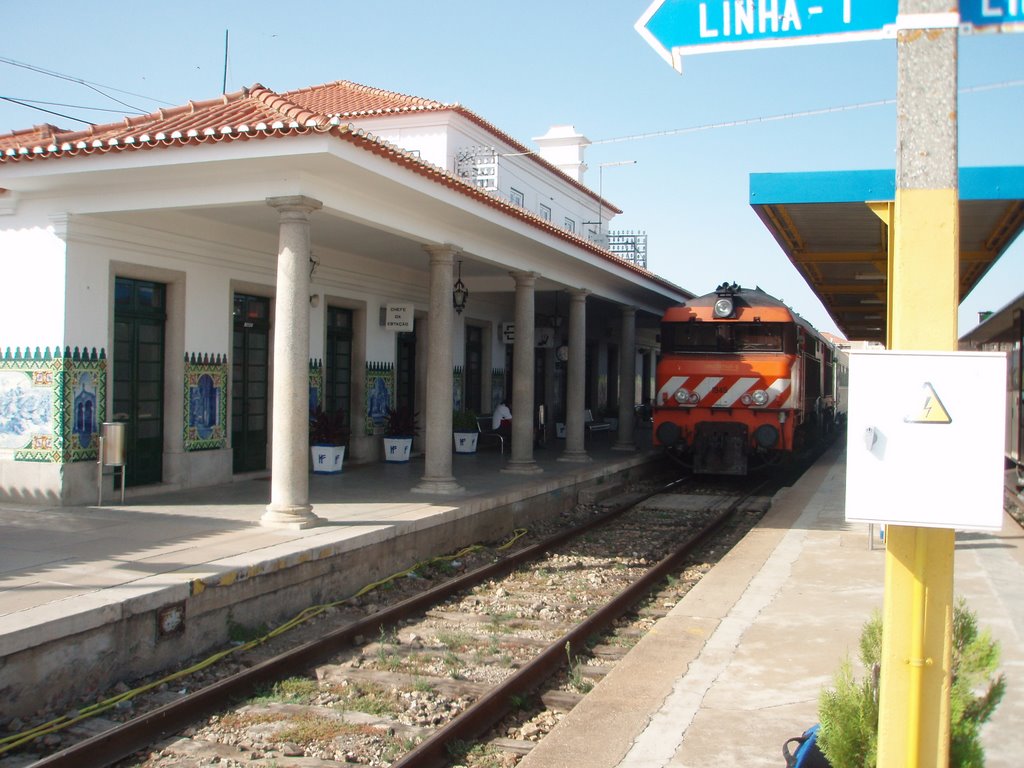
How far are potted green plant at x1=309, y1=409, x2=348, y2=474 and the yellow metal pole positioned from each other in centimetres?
1132

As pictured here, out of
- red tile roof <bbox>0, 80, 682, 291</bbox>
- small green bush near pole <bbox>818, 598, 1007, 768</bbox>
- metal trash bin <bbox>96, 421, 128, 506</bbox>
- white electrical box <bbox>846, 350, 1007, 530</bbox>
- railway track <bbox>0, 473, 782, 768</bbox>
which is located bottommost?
railway track <bbox>0, 473, 782, 768</bbox>

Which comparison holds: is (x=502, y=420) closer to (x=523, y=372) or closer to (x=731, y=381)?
(x=523, y=372)

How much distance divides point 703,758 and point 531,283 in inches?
450

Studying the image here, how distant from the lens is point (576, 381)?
17062 mm

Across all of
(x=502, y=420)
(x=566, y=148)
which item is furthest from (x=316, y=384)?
(x=566, y=148)

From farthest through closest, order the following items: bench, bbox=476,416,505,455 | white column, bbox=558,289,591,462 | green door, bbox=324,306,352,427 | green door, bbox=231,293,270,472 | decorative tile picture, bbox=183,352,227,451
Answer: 1. bench, bbox=476,416,505,455
2. white column, bbox=558,289,591,462
3. green door, bbox=324,306,352,427
4. green door, bbox=231,293,270,472
5. decorative tile picture, bbox=183,352,227,451

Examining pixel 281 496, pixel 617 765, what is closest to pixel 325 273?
pixel 281 496

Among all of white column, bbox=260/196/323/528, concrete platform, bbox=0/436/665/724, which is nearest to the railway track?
concrete platform, bbox=0/436/665/724

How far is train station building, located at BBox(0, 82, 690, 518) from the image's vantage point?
351 inches

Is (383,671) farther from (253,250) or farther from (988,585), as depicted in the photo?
(253,250)

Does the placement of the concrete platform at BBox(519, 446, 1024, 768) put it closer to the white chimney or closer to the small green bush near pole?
the small green bush near pole

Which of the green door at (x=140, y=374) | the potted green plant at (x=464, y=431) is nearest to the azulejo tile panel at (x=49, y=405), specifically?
the green door at (x=140, y=374)

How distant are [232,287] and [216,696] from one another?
24.4ft

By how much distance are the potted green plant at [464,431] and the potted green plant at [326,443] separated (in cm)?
427
